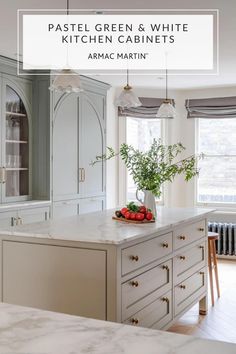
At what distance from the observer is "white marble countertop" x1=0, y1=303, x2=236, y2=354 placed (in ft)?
2.85

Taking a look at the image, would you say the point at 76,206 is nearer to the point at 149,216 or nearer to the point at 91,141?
the point at 91,141

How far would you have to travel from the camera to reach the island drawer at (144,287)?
2.43 meters

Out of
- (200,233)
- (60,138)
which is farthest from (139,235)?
(60,138)

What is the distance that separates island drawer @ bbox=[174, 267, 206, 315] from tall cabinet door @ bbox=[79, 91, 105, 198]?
226 cm

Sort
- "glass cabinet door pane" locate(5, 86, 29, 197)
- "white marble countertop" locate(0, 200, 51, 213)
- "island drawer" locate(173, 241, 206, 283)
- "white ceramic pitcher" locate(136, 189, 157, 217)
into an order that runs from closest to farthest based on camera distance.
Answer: "island drawer" locate(173, 241, 206, 283) < "white ceramic pitcher" locate(136, 189, 157, 217) < "white marble countertop" locate(0, 200, 51, 213) < "glass cabinet door pane" locate(5, 86, 29, 197)

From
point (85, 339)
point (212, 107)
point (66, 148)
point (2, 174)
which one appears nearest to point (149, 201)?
point (2, 174)

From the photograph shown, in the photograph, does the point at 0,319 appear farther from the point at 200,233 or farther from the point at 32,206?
the point at 32,206

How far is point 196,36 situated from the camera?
153 inches

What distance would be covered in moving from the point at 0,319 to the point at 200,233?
2920 millimetres

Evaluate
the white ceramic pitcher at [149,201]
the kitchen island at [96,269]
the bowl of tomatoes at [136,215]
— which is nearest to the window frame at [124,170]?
the white ceramic pitcher at [149,201]

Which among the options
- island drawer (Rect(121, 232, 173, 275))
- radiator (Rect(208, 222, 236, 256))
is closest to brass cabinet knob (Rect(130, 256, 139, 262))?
island drawer (Rect(121, 232, 173, 275))

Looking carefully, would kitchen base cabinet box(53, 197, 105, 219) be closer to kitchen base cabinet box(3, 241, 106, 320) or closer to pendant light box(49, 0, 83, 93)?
pendant light box(49, 0, 83, 93)

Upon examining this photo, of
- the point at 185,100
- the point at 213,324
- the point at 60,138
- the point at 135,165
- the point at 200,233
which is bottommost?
the point at 213,324

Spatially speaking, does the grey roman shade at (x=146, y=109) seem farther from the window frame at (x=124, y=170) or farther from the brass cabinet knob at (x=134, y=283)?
the brass cabinet knob at (x=134, y=283)
